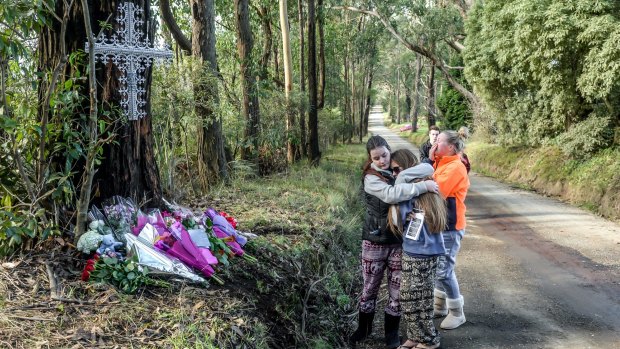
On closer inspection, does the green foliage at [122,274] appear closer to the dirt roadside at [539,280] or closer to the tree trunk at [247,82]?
the dirt roadside at [539,280]

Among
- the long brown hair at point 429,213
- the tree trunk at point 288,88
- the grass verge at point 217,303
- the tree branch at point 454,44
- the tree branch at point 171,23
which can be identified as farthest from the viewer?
the tree branch at point 454,44

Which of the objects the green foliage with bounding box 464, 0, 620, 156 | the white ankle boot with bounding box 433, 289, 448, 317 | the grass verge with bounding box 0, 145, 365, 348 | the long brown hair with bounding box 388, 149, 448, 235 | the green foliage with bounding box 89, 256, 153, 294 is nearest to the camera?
the grass verge with bounding box 0, 145, 365, 348

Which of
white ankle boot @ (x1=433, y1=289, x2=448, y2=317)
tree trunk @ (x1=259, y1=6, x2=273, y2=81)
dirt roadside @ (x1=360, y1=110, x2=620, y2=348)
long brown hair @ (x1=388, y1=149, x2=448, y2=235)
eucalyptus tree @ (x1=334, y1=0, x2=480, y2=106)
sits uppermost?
eucalyptus tree @ (x1=334, y1=0, x2=480, y2=106)

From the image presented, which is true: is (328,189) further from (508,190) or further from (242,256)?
(508,190)

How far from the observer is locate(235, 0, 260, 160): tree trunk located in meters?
12.6

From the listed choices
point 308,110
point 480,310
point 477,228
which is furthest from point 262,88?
point 480,310

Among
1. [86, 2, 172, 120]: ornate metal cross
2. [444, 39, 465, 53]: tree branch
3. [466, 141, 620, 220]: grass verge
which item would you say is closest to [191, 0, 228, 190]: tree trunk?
[86, 2, 172, 120]: ornate metal cross

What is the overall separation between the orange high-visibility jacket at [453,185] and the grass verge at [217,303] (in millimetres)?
1645

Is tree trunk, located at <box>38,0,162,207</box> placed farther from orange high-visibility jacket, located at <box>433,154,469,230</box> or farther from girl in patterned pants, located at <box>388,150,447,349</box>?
orange high-visibility jacket, located at <box>433,154,469,230</box>

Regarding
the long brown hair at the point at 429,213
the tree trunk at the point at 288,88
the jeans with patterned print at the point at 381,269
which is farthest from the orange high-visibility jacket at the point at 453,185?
the tree trunk at the point at 288,88

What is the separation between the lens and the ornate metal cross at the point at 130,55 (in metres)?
4.67

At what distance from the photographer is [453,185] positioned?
18.0 ft

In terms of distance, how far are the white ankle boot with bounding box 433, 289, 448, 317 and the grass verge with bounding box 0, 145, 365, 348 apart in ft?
3.44

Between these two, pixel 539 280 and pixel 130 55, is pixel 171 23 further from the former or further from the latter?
pixel 539 280
